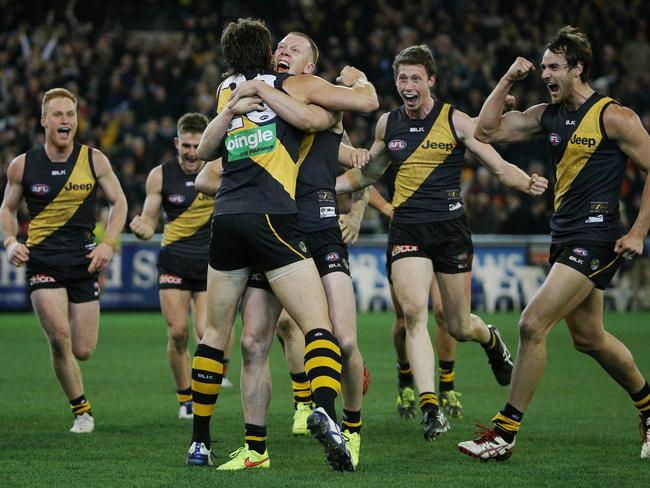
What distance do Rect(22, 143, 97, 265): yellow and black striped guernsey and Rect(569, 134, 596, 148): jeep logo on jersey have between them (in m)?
4.13

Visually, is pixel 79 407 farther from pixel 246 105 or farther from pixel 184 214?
pixel 246 105

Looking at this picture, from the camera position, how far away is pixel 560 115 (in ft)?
25.0

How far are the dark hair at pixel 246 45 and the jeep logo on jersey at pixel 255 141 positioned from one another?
43 cm

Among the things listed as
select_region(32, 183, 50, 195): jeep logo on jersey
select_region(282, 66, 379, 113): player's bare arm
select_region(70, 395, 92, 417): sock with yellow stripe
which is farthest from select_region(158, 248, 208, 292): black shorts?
select_region(282, 66, 379, 113): player's bare arm

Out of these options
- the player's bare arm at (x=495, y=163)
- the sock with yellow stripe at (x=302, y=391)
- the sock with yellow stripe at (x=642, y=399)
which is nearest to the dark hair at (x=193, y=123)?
the player's bare arm at (x=495, y=163)

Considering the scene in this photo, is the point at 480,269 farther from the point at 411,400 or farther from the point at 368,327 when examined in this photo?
the point at 411,400

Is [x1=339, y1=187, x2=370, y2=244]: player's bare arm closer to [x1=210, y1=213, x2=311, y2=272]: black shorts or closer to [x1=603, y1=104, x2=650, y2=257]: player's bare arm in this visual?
[x1=210, y1=213, x2=311, y2=272]: black shorts

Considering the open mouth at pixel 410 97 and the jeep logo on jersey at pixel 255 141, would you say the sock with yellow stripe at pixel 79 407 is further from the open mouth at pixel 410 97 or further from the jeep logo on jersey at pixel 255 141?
the open mouth at pixel 410 97

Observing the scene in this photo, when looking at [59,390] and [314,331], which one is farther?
[59,390]

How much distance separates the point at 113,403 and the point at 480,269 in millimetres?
12792

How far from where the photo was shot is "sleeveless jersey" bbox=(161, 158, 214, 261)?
1060 centimetres

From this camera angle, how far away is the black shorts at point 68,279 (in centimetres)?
914

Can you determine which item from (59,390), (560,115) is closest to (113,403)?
(59,390)

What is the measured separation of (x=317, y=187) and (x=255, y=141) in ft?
2.89
